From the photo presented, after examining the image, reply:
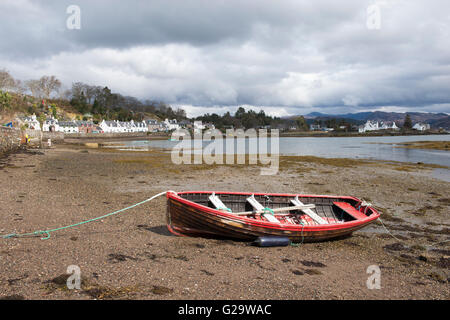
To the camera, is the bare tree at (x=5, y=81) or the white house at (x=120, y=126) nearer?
the bare tree at (x=5, y=81)

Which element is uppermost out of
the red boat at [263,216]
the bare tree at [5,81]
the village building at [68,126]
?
the bare tree at [5,81]

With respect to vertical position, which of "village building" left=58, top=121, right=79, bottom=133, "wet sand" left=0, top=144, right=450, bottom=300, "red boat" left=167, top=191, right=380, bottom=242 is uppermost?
"village building" left=58, top=121, right=79, bottom=133

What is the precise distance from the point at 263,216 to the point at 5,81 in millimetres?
120497

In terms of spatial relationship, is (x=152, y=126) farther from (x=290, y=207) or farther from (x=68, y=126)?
(x=290, y=207)

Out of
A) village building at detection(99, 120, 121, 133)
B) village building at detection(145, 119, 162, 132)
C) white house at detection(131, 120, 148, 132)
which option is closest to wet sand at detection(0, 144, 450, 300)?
village building at detection(99, 120, 121, 133)

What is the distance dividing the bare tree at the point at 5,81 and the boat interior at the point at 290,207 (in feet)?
374

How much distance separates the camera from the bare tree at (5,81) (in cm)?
9578

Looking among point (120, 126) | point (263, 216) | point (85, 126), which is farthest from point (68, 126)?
point (263, 216)

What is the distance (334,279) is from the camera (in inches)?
288

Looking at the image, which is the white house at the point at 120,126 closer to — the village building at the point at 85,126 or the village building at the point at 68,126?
the village building at the point at 85,126

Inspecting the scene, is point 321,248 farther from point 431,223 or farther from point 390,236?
point 431,223

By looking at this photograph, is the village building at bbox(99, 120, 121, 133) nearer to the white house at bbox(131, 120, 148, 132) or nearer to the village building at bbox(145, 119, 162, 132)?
the white house at bbox(131, 120, 148, 132)

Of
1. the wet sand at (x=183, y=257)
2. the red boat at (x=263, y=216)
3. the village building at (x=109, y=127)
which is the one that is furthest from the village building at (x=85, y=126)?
the red boat at (x=263, y=216)

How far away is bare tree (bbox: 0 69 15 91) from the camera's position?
95.8 m
